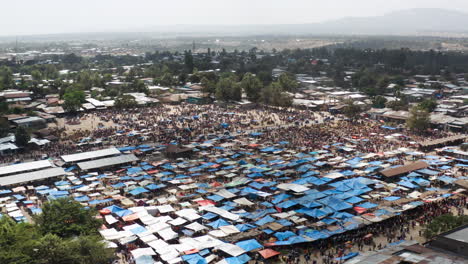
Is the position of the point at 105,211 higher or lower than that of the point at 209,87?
lower

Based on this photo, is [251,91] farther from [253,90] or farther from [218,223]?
[218,223]

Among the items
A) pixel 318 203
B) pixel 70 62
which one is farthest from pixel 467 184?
pixel 70 62

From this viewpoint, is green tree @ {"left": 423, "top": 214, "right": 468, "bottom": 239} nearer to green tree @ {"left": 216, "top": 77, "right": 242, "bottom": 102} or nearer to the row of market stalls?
the row of market stalls

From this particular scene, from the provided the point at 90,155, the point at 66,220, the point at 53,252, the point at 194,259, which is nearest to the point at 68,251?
the point at 53,252

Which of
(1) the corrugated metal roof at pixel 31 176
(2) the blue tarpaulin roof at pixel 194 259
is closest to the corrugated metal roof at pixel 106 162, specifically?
(1) the corrugated metal roof at pixel 31 176

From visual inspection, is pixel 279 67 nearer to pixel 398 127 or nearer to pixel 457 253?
pixel 398 127

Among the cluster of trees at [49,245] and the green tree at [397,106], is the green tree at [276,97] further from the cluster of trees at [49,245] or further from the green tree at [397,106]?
the cluster of trees at [49,245]
